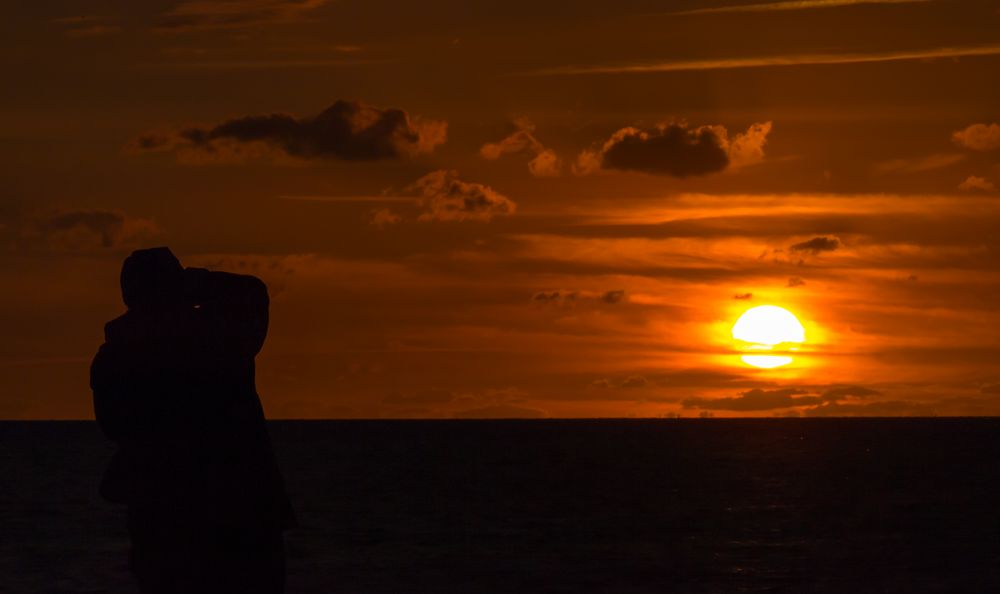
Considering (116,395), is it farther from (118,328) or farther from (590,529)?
(590,529)

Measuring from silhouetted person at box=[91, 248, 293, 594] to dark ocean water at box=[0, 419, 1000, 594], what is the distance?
109 ft

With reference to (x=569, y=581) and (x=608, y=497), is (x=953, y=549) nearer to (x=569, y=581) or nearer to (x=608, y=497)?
(x=569, y=581)

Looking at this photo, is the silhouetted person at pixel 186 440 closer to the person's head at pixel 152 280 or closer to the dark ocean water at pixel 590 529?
the person's head at pixel 152 280

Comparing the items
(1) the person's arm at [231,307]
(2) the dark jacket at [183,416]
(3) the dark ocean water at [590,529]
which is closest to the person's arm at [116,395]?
(2) the dark jacket at [183,416]

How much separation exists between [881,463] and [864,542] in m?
84.0

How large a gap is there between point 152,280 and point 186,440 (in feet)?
2.13

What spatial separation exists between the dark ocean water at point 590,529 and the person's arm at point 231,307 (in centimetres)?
3340

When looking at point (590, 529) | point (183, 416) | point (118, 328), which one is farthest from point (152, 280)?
point (590, 529)

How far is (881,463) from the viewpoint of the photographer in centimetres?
13750

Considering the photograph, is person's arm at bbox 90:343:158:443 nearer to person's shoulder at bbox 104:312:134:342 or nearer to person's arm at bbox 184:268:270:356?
person's shoulder at bbox 104:312:134:342

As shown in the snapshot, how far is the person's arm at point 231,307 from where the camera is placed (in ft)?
20.8

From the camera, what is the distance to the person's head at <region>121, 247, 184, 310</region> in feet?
21.1

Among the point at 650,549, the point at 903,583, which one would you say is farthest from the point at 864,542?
the point at 903,583

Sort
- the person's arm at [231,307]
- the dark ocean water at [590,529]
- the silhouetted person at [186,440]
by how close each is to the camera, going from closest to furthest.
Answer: the person's arm at [231,307] → the silhouetted person at [186,440] → the dark ocean water at [590,529]
